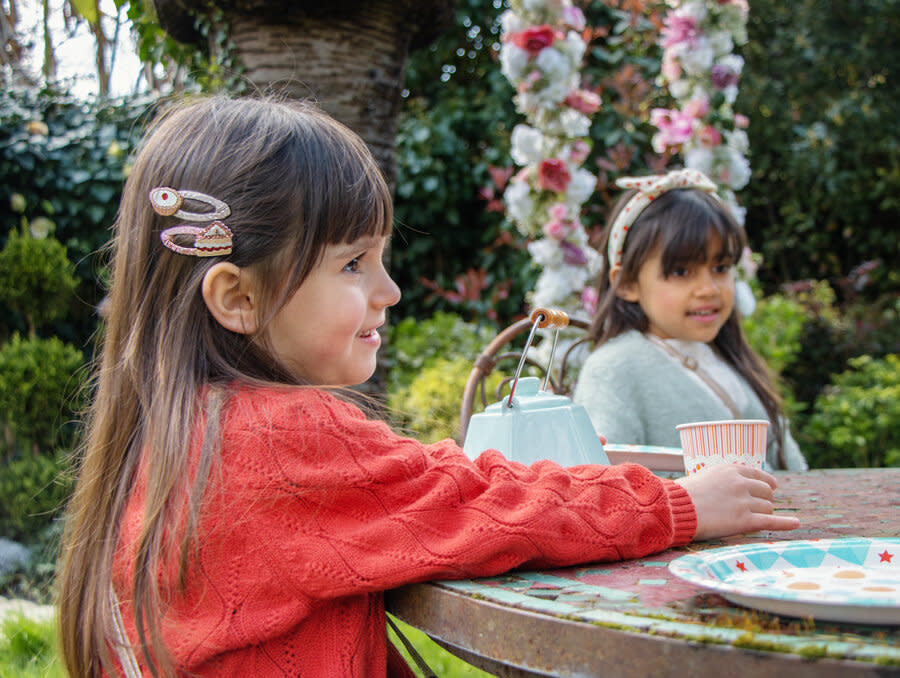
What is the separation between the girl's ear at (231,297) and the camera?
116 centimetres

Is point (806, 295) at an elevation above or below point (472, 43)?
below

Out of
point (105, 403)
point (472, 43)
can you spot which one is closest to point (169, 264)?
point (105, 403)

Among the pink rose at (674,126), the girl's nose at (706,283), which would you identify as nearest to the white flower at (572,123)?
the pink rose at (674,126)

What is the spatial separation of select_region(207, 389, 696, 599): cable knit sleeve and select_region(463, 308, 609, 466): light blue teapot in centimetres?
Result: 19

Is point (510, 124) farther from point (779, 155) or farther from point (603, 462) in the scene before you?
point (603, 462)

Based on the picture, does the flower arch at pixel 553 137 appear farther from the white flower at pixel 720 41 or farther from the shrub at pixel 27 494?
the shrub at pixel 27 494

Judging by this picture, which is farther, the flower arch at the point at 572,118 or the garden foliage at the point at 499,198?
the garden foliage at the point at 499,198

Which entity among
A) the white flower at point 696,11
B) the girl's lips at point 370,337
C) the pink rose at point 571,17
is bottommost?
the girl's lips at point 370,337

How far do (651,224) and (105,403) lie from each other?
67.3 inches

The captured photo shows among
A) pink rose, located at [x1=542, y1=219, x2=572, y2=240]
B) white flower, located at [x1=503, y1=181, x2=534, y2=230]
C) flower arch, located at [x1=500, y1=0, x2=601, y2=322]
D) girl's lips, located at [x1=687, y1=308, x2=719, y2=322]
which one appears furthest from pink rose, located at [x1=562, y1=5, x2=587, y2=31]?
girl's lips, located at [x1=687, y1=308, x2=719, y2=322]

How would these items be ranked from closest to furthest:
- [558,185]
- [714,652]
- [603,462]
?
[714,652] < [603,462] < [558,185]

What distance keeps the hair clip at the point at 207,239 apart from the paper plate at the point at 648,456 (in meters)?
0.83

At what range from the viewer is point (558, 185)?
3424 millimetres

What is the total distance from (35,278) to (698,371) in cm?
332
